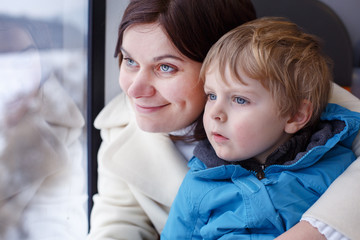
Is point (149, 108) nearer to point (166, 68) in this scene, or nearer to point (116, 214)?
point (166, 68)

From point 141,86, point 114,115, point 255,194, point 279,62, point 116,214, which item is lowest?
point 116,214

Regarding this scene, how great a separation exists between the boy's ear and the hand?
214mm

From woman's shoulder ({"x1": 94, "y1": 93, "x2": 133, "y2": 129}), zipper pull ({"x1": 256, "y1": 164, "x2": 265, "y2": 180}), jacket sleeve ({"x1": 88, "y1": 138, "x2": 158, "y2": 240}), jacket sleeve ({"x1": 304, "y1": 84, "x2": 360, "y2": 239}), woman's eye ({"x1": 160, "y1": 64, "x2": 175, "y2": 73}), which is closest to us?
jacket sleeve ({"x1": 304, "y1": 84, "x2": 360, "y2": 239})

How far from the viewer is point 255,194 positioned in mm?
934

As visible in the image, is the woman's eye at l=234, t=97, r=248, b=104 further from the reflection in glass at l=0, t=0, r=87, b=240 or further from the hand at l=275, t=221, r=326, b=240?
the reflection in glass at l=0, t=0, r=87, b=240

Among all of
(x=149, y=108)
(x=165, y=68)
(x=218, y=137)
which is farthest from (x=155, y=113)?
Result: (x=218, y=137)

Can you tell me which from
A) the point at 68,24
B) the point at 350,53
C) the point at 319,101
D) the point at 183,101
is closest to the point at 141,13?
the point at 183,101

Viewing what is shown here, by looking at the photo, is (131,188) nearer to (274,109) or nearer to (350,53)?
(274,109)

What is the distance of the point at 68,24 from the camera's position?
4.36 feet

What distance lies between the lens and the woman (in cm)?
106

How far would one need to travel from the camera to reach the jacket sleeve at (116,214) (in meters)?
1.23

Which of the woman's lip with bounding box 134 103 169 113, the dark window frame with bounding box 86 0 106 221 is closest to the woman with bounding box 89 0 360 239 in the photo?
the woman's lip with bounding box 134 103 169 113

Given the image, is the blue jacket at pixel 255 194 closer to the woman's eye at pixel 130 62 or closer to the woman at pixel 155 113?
the woman at pixel 155 113

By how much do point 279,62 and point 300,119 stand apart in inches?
6.0
